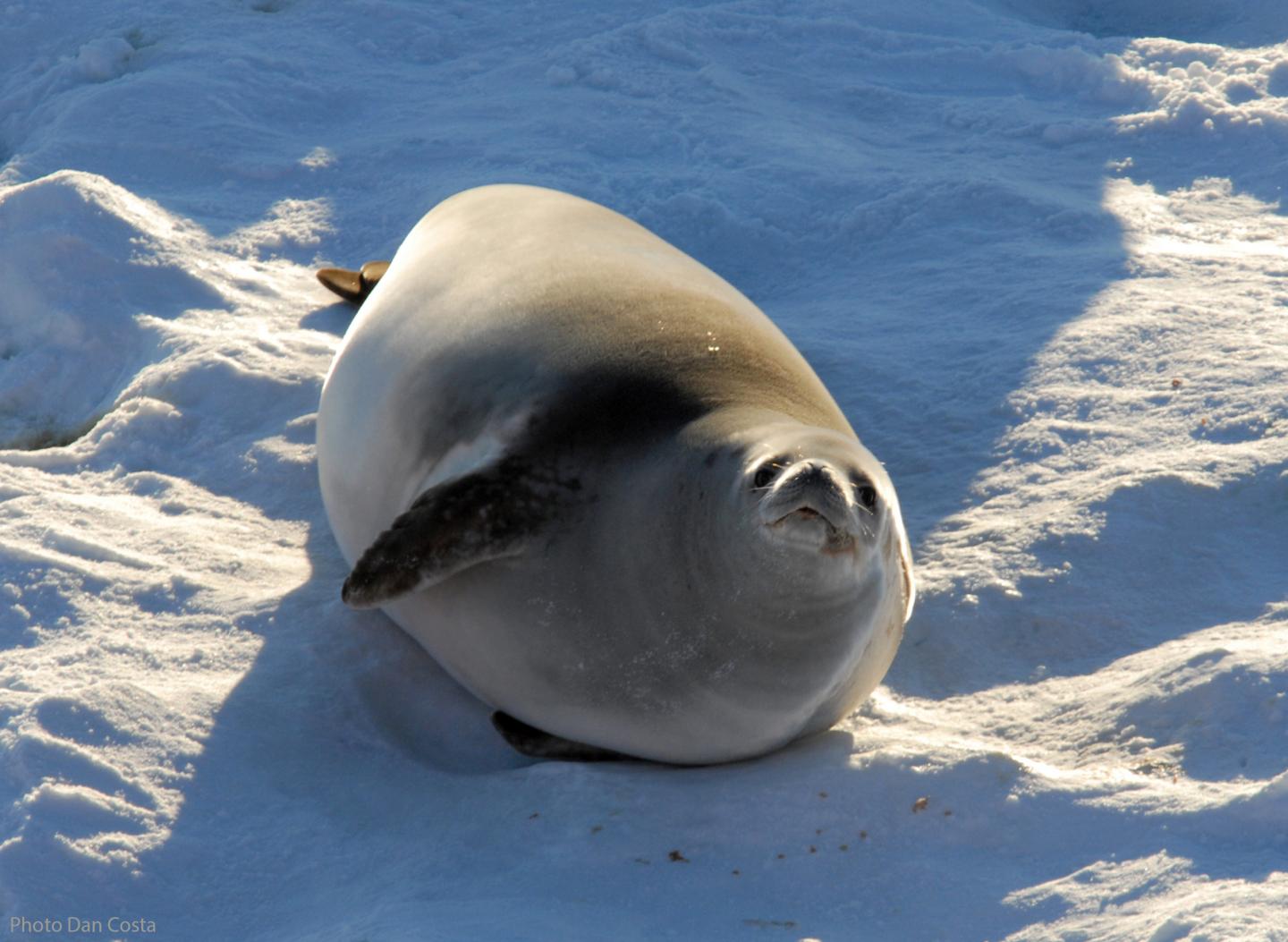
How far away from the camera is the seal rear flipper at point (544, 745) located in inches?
106

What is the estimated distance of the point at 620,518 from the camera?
263 centimetres

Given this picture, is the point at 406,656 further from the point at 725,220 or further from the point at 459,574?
the point at 725,220

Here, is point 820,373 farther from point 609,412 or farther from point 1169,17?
point 1169,17

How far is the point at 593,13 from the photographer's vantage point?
639cm

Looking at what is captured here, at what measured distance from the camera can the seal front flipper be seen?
104 inches

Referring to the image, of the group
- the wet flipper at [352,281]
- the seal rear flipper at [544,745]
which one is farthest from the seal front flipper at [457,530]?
the wet flipper at [352,281]

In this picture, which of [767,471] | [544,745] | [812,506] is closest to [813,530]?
[812,506]

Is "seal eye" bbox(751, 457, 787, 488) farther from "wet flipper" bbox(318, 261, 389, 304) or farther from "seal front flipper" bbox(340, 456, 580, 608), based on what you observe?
"wet flipper" bbox(318, 261, 389, 304)

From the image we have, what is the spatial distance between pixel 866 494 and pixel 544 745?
831 mm

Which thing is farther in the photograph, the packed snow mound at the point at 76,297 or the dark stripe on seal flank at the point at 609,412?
the packed snow mound at the point at 76,297

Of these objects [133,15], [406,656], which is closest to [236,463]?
[406,656]

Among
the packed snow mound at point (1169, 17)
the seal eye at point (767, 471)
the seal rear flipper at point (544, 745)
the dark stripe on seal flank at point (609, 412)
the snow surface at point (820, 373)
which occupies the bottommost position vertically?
the seal rear flipper at point (544, 745)

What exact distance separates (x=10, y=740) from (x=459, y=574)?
2.81 ft

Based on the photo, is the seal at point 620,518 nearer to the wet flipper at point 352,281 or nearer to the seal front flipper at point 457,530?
the seal front flipper at point 457,530
